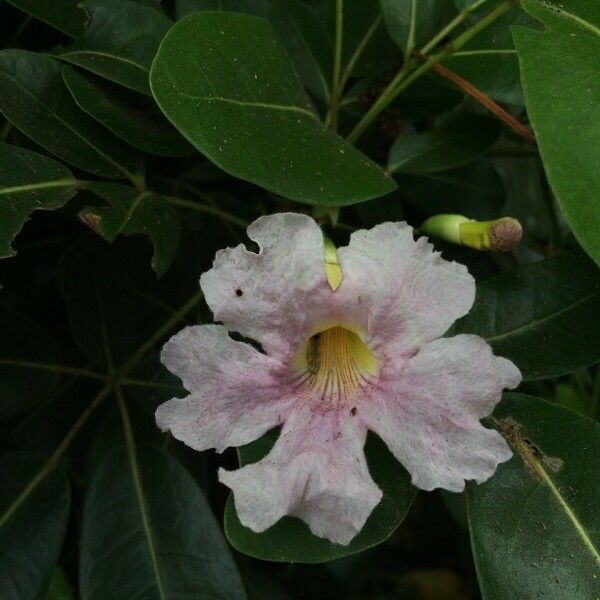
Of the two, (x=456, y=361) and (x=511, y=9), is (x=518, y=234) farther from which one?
(x=511, y=9)

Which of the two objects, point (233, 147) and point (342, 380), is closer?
point (233, 147)

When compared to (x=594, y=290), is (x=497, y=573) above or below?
below

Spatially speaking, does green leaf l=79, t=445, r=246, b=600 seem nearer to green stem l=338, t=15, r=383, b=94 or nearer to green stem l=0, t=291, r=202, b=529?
green stem l=0, t=291, r=202, b=529

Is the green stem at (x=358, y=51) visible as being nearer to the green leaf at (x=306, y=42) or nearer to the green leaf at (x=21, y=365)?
the green leaf at (x=306, y=42)

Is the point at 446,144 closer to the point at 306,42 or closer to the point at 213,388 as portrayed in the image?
the point at 306,42

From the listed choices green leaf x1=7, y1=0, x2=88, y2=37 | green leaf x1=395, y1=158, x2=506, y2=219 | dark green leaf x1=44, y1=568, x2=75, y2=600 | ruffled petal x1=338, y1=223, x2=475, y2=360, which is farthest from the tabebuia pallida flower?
dark green leaf x1=44, y1=568, x2=75, y2=600

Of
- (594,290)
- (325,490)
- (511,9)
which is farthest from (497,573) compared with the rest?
(511,9)
